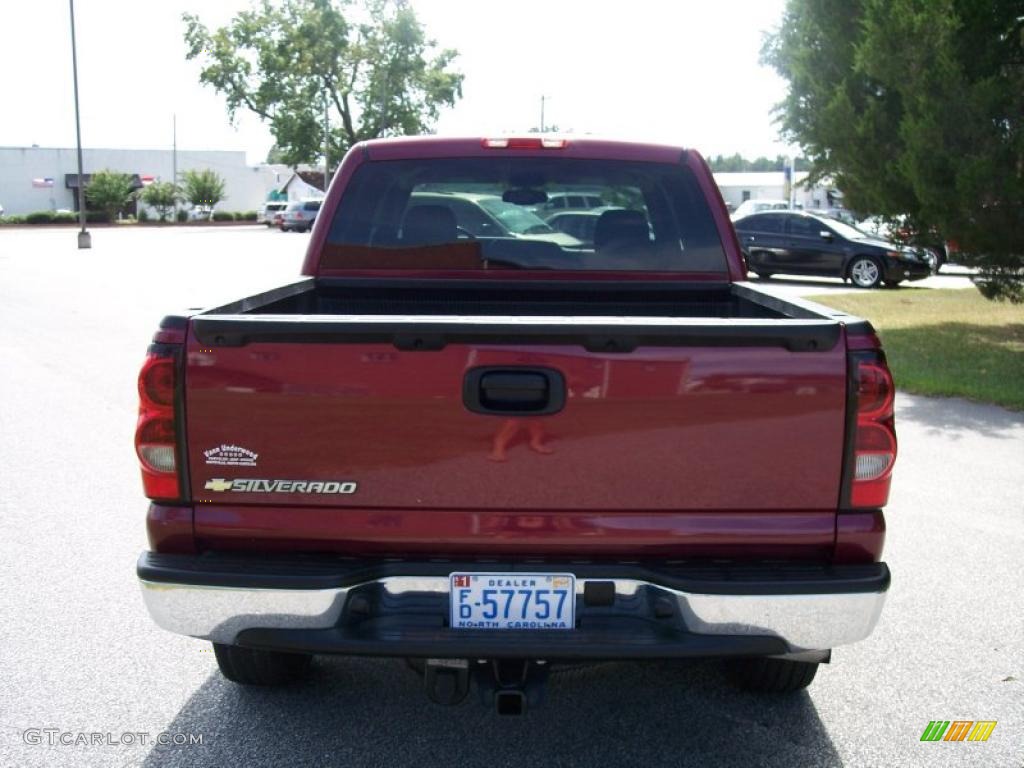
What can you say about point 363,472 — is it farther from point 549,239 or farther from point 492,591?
point 549,239

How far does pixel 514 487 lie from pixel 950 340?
11.8m

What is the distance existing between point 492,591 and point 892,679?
1856 mm

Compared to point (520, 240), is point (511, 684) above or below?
below

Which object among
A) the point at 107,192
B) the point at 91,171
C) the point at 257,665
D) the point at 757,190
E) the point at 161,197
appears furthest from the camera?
the point at 757,190

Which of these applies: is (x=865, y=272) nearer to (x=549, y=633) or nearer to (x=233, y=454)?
(x=549, y=633)

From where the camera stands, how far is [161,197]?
2749 inches

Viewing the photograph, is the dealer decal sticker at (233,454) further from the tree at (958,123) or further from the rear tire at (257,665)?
the tree at (958,123)

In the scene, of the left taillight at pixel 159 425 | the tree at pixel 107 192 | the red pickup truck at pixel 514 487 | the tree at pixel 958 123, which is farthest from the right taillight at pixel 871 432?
the tree at pixel 107 192

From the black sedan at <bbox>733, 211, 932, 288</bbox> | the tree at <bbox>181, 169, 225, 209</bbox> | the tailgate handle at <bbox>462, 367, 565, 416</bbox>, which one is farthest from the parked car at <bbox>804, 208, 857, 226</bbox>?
the tree at <bbox>181, 169, 225, 209</bbox>

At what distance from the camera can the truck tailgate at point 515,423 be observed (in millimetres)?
2838

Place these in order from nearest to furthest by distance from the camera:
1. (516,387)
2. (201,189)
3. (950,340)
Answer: (516,387), (950,340), (201,189)

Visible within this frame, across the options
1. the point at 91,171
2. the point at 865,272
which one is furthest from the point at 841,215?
the point at 91,171

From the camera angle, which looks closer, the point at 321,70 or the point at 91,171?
the point at 321,70

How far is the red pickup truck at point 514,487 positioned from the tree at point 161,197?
69.6 m
